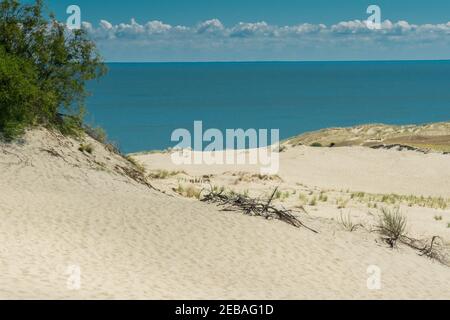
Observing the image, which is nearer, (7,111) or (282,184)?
(7,111)

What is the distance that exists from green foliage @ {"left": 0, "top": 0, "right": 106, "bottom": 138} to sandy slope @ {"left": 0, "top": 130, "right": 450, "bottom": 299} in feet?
6.25

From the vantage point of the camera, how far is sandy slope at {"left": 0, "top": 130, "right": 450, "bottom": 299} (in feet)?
36.4

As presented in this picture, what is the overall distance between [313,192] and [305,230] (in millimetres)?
11673

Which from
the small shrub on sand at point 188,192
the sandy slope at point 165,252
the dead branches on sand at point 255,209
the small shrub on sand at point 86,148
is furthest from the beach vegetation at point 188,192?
the dead branches on sand at point 255,209

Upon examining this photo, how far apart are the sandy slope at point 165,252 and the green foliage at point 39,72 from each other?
1906 millimetres

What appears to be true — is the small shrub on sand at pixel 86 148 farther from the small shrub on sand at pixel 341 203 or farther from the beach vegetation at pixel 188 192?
the small shrub on sand at pixel 341 203

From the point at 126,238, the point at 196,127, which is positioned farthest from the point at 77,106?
the point at 196,127

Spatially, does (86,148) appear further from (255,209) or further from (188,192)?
(255,209)

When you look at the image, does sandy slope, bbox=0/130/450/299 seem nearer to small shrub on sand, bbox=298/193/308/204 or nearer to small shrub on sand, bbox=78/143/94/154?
small shrub on sand, bbox=78/143/94/154

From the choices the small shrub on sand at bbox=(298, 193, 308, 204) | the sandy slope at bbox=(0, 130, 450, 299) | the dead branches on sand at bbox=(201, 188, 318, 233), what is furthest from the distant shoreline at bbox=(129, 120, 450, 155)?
the sandy slope at bbox=(0, 130, 450, 299)

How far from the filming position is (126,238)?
13.9 meters

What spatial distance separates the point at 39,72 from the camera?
21.7 metres

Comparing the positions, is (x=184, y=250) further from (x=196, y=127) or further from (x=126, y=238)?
(x=196, y=127)
